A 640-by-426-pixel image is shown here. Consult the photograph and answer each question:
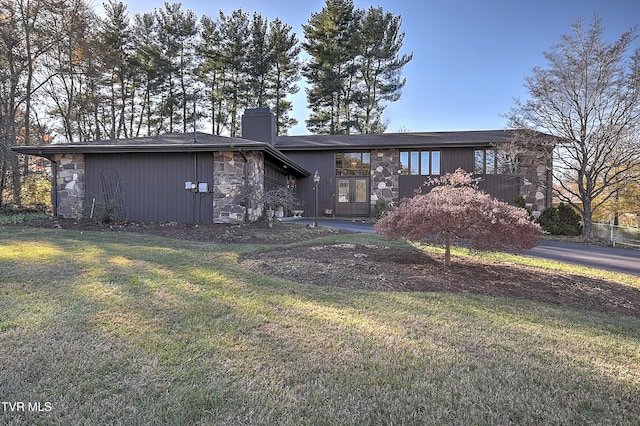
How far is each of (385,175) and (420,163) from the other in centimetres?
166

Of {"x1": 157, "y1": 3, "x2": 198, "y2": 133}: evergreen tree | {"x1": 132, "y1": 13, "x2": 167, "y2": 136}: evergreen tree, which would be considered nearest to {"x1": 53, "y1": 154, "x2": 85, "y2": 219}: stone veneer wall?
{"x1": 157, "y1": 3, "x2": 198, "y2": 133}: evergreen tree

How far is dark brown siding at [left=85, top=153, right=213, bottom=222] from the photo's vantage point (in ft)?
29.8

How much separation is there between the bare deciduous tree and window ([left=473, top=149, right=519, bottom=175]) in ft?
7.49

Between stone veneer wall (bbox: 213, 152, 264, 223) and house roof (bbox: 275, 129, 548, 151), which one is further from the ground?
house roof (bbox: 275, 129, 548, 151)

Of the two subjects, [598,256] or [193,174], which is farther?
[193,174]

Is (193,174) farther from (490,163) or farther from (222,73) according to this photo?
(222,73)

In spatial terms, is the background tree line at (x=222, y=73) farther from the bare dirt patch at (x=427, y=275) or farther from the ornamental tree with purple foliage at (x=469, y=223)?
the ornamental tree with purple foliage at (x=469, y=223)

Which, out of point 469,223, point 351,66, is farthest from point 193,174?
point 351,66

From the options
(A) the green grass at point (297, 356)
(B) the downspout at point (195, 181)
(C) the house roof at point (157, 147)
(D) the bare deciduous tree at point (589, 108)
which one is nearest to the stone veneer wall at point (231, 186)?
(C) the house roof at point (157, 147)

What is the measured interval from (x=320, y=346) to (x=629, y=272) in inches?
257

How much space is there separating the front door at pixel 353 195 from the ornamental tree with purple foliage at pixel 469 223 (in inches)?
397

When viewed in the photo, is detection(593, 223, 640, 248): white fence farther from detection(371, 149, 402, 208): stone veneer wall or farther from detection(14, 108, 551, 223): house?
detection(371, 149, 402, 208): stone veneer wall

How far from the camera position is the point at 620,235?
29.8 feet

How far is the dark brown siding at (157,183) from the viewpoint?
9.07 meters
